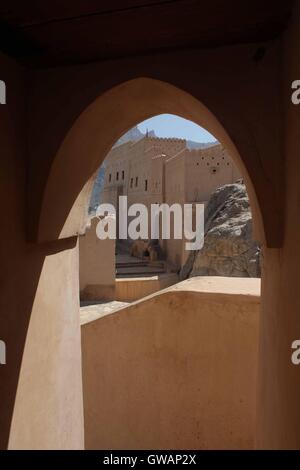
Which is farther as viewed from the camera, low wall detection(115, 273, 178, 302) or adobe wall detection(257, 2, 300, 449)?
low wall detection(115, 273, 178, 302)

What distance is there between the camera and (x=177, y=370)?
5.05 meters

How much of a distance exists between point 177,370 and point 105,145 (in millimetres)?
3223

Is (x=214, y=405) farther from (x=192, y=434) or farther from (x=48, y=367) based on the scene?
(x=48, y=367)

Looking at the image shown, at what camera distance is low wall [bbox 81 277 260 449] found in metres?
4.72

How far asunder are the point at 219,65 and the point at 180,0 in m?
0.60

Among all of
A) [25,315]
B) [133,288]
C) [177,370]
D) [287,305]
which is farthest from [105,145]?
[133,288]

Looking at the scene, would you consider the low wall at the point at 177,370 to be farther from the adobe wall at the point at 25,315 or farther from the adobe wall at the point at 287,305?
the adobe wall at the point at 287,305

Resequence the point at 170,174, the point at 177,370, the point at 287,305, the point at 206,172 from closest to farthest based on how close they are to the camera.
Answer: the point at 287,305
the point at 177,370
the point at 206,172
the point at 170,174

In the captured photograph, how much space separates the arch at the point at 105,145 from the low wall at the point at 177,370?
88.4 inches

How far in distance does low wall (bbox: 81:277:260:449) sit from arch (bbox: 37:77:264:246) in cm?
224

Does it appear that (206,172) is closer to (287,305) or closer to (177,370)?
(177,370)

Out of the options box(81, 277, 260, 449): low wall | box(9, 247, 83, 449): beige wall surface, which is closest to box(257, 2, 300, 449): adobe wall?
box(9, 247, 83, 449): beige wall surface

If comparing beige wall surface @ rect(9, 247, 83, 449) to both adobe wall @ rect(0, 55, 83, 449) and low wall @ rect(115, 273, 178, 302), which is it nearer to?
adobe wall @ rect(0, 55, 83, 449)
